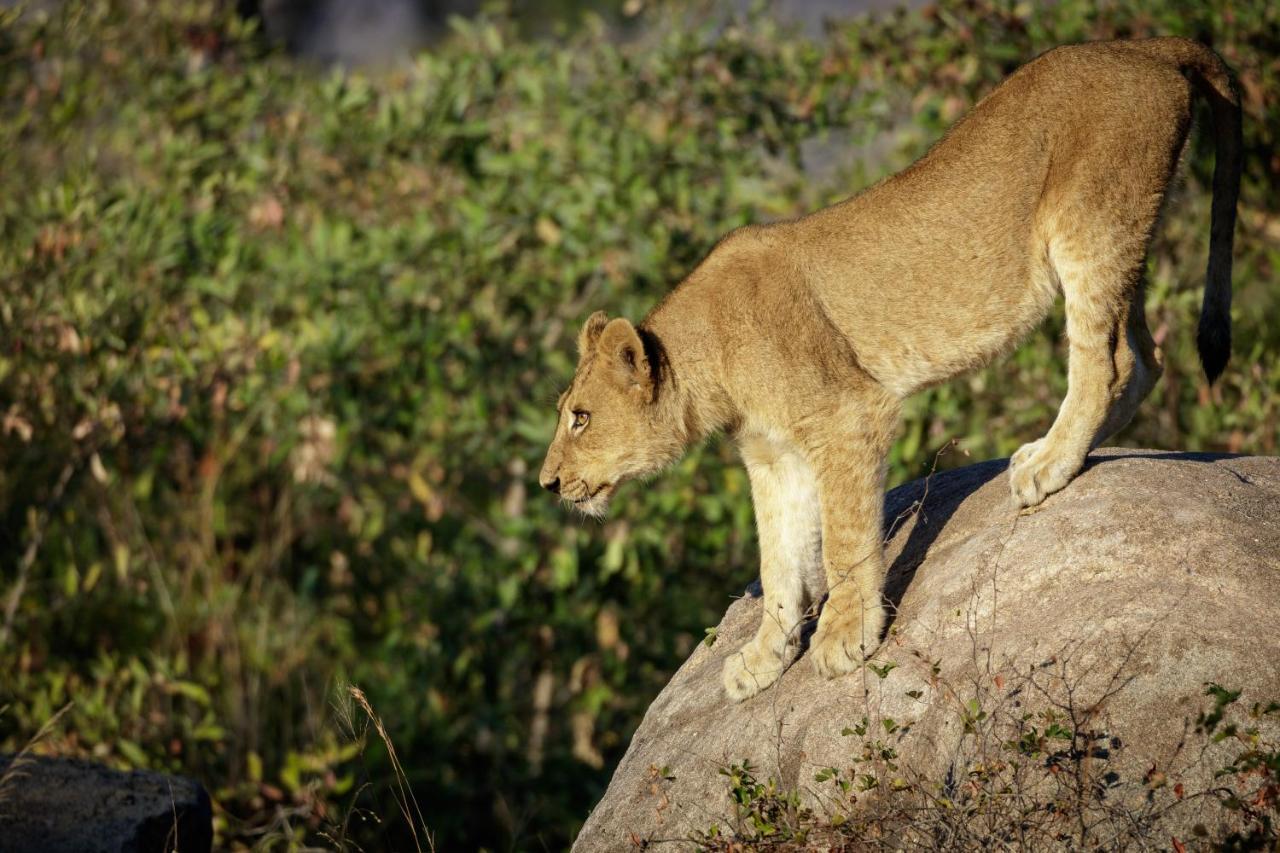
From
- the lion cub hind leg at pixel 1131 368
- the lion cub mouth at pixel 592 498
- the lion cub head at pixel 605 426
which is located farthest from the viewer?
the lion cub mouth at pixel 592 498

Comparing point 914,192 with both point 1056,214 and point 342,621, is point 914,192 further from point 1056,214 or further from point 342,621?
point 342,621

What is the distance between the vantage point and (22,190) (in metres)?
11.3

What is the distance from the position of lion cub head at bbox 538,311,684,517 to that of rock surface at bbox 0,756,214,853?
2019mm

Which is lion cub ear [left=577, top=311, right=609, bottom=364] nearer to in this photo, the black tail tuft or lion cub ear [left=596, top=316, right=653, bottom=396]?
lion cub ear [left=596, top=316, right=653, bottom=396]

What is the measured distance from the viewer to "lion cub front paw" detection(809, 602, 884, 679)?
17.4 ft

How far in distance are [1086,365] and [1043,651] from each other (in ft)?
4.29

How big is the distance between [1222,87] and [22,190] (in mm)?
8591

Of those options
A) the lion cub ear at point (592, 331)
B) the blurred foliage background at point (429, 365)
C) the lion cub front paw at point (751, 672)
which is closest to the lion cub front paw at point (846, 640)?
the lion cub front paw at point (751, 672)

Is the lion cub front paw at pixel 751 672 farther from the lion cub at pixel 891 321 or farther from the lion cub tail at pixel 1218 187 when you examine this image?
the lion cub tail at pixel 1218 187

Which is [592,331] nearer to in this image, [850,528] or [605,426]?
[605,426]

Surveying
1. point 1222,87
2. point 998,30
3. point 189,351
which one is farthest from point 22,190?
point 1222,87

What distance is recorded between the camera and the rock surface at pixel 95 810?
5941mm

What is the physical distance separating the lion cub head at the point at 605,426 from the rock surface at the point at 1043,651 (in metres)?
0.91

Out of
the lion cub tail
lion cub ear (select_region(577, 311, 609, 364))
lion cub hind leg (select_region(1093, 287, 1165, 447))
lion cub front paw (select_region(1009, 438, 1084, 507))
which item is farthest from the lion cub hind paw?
the lion cub tail
